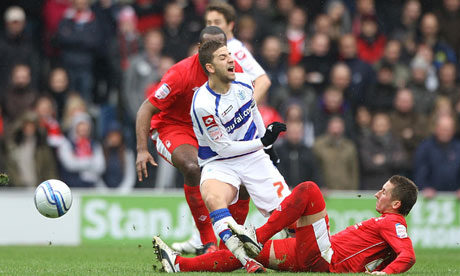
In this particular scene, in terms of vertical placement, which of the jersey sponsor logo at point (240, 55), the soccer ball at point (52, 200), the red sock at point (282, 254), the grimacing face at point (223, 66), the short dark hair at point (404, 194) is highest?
the grimacing face at point (223, 66)

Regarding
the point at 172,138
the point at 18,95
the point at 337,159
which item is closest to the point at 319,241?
the point at 172,138

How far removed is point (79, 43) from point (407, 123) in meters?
5.72

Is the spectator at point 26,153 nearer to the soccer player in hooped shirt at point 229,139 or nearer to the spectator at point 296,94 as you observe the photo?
the spectator at point 296,94

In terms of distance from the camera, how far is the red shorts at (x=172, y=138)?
28.5 ft

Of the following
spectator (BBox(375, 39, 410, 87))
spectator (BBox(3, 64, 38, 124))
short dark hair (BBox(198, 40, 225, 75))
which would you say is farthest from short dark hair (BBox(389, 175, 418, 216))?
spectator (BBox(3, 64, 38, 124))

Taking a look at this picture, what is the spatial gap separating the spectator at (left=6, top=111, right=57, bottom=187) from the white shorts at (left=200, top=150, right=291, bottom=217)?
232 inches

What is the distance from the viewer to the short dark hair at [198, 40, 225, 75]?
25.3ft

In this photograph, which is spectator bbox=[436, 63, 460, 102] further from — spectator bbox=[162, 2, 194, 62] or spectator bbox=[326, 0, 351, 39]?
spectator bbox=[162, 2, 194, 62]

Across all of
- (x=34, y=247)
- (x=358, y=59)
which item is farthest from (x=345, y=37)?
(x=34, y=247)

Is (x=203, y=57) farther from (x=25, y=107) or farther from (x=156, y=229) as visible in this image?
(x=25, y=107)

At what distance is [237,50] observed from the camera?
927 centimetres

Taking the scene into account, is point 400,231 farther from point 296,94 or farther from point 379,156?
point 296,94

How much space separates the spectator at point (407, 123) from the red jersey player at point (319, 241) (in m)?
6.95

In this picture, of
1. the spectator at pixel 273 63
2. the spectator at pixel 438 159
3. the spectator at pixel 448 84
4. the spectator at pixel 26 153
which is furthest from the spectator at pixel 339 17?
the spectator at pixel 26 153
